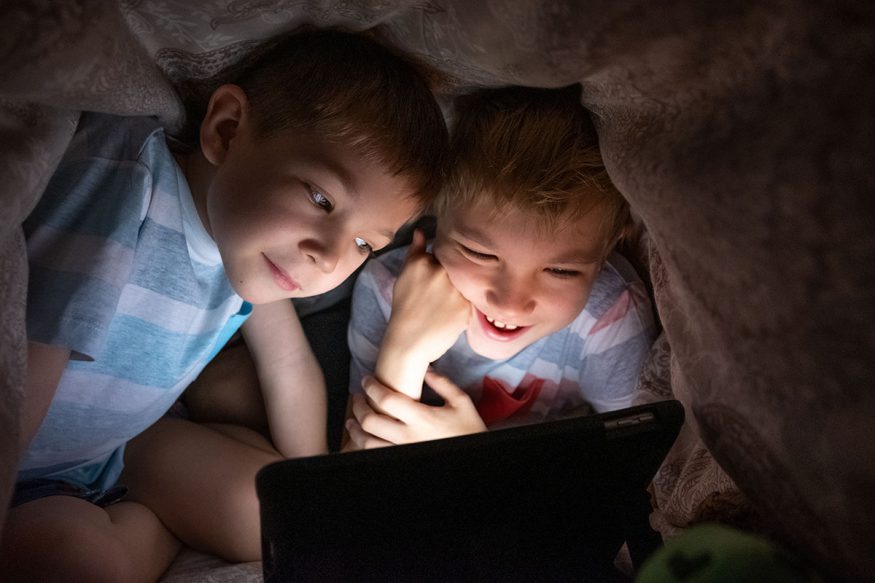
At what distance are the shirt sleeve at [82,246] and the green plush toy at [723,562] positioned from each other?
0.53 m

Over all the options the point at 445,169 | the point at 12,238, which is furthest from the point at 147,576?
the point at 445,169

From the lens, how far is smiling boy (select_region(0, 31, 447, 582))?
641mm

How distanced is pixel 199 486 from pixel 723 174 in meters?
0.76

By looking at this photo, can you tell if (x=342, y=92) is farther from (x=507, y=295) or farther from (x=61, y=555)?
(x=61, y=555)

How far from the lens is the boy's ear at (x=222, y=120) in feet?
2.35

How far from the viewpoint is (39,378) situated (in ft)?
2.03

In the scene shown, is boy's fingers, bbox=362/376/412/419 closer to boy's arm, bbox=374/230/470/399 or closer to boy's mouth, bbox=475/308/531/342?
boy's arm, bbox=374/230/470/399

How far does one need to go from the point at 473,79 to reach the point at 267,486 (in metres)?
0.46

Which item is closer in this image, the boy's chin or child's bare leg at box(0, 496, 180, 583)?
child's bare leg at box(0, 496, 180, 583)

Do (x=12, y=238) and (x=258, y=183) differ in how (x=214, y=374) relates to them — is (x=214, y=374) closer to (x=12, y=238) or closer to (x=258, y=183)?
(x=258, y=183)

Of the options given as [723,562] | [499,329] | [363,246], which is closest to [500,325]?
[499,329]

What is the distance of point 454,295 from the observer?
90 centimetres

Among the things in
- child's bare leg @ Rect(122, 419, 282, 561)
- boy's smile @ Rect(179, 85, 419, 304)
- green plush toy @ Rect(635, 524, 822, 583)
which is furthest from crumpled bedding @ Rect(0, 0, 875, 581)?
child's bare leg @ Rect(122, 419, 282, 561)

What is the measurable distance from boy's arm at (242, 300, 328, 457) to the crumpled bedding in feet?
1.40
